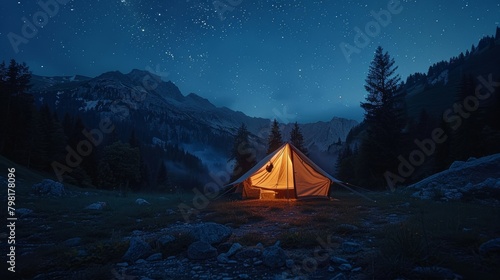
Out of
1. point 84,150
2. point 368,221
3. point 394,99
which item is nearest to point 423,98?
point 394,99

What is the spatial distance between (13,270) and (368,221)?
8.15 meters

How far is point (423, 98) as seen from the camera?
454ft

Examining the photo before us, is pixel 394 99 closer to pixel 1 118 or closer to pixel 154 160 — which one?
pixel 1 118

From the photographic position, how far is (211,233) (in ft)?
19.0

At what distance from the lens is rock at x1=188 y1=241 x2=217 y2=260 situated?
4.86m

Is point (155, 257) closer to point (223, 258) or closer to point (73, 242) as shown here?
point (223, 258)

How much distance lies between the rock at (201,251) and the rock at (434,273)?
3.17 m

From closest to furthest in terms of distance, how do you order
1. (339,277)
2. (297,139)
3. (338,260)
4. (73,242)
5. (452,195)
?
(339,277) → (338,260) → (73,242) → (452,195) → (297,139)

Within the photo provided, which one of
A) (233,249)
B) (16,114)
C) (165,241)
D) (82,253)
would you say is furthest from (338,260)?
(16,114)

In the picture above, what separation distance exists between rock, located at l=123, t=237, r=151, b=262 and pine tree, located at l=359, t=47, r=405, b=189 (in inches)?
1089

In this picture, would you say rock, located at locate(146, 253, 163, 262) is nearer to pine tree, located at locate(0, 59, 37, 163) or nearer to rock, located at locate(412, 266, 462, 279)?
rock, located at locate(412, 266, 462, 279)

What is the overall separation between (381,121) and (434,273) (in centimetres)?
2899

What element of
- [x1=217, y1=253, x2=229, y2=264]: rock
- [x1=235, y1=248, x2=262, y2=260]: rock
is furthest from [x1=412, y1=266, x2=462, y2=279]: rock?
[x1=217, y1=253, x2=229, y2=264]: rock

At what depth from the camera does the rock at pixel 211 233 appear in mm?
5616
